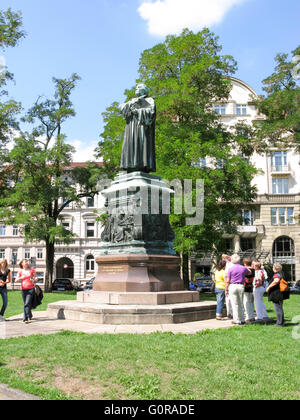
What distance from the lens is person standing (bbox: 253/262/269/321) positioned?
33.4 feet

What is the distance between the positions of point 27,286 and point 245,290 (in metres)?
5.35

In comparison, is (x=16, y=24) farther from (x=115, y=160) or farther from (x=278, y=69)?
(x=278, y=69)

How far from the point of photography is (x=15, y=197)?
26.9 metres

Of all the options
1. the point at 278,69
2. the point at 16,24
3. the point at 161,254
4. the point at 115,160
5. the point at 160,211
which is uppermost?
the point at 16,24

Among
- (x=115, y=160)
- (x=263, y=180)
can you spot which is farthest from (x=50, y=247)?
(x=263, y=180)

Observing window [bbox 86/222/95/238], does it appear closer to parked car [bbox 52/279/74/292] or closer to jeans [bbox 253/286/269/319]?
parked car [bbox 52/279/74/292]

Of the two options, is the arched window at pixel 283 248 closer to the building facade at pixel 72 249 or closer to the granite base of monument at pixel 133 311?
the building facade at pixel 72 249

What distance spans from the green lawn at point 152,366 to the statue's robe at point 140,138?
18.6 ft

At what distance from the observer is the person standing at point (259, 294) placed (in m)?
10.2

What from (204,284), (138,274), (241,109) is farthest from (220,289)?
(241,109)

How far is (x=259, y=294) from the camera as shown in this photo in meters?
10.4

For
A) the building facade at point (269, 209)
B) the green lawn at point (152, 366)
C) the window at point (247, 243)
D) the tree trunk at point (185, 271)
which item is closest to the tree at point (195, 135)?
the tree trunk at point (185, 271)

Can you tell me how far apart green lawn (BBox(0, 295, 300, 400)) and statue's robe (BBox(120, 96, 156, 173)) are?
5663 mm
